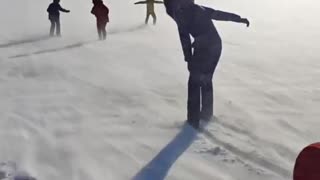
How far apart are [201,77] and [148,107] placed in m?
1.21

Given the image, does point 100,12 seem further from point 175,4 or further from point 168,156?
point 168,156

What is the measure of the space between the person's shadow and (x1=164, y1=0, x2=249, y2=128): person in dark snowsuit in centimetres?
27

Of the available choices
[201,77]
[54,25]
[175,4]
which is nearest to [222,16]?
[175,4]

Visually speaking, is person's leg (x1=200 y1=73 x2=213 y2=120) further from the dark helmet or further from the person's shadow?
the dark helmet

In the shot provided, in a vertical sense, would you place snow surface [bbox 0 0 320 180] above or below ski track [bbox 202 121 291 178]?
below

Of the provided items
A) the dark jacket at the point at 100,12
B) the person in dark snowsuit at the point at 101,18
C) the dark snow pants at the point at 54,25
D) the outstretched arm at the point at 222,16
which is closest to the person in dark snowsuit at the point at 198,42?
the outstretched arm at the point at 222,16

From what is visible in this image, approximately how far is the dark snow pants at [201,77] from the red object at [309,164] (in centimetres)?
267

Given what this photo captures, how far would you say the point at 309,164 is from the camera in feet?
11.7

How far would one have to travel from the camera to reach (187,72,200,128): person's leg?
6.26 meters

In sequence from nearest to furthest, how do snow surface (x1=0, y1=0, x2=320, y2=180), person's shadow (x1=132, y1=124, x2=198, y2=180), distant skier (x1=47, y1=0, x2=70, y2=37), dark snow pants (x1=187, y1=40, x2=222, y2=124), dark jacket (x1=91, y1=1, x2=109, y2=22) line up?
person's shadow (x1=132, y1=124, x2=198, y2=180), snow surface (x1=0, y1=0, x2=320, y2=180), dark snow pants (x1=187, y1=40, x2=222, y2=124), dark jacket (x1=91, y1=1, x2=109, y2=22), distant skier (x1=47, y1=0, x2=70, y2=37)

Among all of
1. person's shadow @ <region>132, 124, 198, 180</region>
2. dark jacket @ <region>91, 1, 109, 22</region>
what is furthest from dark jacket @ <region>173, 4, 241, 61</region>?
dark jacket @ <region>91, 1, 109, 22</region>

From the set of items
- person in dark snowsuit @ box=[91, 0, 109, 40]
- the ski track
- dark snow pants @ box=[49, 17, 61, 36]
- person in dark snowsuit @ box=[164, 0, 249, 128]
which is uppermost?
person in dark snowsuit @ box=[164, 0, 249, 128]

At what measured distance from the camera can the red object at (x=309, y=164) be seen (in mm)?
3531

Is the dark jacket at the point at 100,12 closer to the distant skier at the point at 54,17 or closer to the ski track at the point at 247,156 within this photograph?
the distant skier at the point at 54,17
